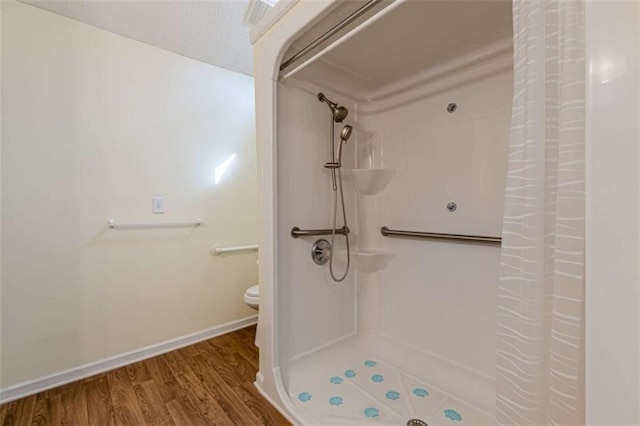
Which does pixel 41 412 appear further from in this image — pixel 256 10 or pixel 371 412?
pixel 256 10

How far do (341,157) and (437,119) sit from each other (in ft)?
2.06

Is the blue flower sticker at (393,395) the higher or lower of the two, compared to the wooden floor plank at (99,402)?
higher

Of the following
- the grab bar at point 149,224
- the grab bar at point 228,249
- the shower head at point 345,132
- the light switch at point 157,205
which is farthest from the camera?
the grab bar at point 228,249

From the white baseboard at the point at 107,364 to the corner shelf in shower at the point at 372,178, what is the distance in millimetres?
1580

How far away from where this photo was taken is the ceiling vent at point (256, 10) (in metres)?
1.61

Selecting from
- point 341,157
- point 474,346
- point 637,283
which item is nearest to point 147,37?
point 341,157

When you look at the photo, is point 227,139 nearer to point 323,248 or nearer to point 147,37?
point 147,37

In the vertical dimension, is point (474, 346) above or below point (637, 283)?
below

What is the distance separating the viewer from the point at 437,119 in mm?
1651

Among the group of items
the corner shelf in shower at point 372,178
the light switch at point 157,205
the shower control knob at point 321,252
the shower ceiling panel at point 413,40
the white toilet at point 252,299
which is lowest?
the white toilet at point 252,299

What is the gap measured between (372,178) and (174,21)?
163 centimetres

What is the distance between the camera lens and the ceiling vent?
1605 mm

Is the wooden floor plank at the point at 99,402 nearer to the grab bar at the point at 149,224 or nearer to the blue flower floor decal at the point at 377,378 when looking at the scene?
the grab bar at the point at 149,224

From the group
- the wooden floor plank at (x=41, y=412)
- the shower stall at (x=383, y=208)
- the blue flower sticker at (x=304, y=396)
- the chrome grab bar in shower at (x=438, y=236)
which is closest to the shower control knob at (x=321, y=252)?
the shower stall at (x=383, y=208)
